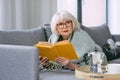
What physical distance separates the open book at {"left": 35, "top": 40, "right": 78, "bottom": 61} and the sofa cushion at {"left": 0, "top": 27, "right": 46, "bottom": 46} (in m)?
0.37

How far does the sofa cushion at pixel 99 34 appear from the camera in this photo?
3074 mm

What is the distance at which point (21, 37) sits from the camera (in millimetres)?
2332

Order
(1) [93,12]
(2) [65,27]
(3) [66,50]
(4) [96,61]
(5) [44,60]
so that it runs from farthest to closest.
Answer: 1. (1) [93,12]
2. (2) [65,27]
3. (5) [44,60]
4. (3) [66,50]
5. (4) [96,61]

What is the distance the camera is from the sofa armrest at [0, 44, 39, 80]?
188 cm

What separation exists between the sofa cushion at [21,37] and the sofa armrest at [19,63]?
0.26m

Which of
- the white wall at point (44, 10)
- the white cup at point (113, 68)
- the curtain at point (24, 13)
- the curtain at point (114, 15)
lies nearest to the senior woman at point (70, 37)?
the white cup at point (113, 68)

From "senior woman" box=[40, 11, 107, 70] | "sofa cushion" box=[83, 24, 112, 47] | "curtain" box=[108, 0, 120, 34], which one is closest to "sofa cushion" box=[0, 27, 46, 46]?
"senior woman" box=[40, 11, 107, 70]

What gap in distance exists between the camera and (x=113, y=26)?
4.90 m

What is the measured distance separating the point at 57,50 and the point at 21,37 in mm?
535

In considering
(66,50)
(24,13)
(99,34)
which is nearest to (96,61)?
(66,50)

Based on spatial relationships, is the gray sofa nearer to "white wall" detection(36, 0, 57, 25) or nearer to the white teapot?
the white teapot

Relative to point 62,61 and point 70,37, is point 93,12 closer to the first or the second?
point 70,37

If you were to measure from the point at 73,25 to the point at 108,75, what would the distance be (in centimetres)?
88

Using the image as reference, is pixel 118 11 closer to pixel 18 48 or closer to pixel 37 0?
pixel 37 0
